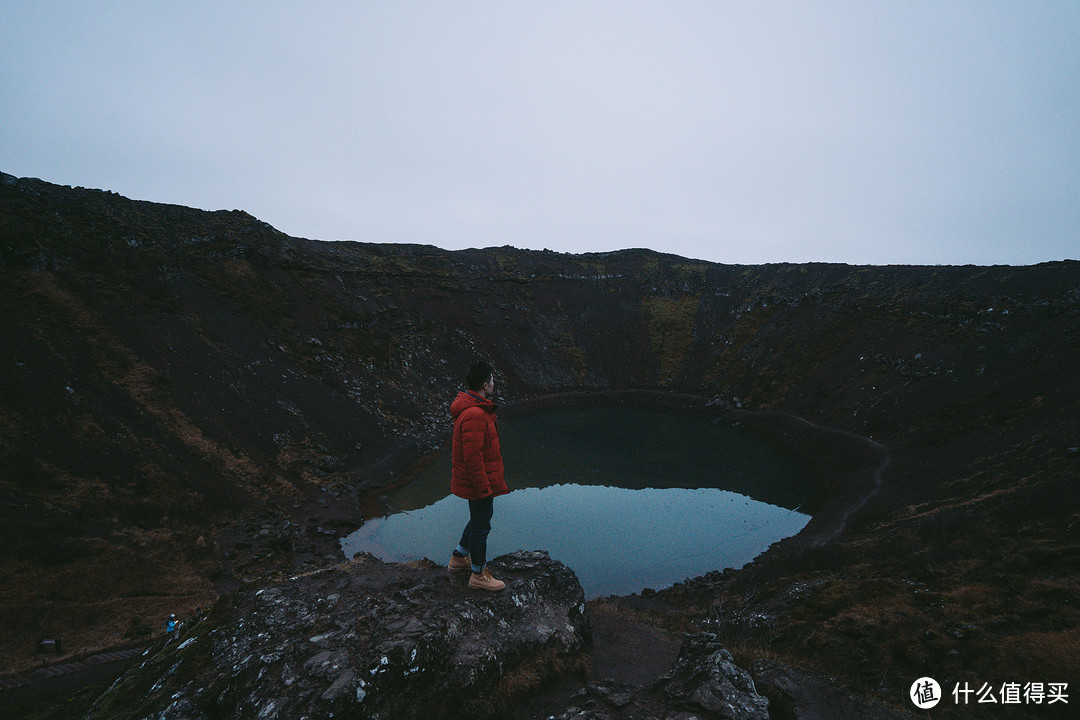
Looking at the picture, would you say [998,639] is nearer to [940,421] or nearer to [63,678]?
[63,678]

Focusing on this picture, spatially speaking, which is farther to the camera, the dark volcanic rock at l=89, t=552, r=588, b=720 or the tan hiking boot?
the tan hiking boot

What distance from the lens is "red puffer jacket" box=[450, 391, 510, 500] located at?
5.85m

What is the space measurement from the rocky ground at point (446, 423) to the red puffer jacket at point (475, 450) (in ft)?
8.81

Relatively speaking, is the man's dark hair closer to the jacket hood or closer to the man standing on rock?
the man standing on rock

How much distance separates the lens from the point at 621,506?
22.4m

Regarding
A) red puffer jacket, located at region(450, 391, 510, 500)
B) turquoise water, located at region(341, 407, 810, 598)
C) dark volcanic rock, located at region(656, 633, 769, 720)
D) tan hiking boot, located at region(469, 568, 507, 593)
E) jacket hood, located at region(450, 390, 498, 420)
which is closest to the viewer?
dark volcanic rock, located at region(656, 633, 769, 720)

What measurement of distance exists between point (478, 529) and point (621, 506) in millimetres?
17557

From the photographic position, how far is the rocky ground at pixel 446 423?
807 centimetres

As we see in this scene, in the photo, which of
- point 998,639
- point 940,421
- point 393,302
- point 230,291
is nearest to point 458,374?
point 393,302

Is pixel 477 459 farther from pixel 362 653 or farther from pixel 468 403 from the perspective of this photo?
pixel 362 653

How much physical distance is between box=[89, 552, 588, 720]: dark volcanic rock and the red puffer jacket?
165 cm

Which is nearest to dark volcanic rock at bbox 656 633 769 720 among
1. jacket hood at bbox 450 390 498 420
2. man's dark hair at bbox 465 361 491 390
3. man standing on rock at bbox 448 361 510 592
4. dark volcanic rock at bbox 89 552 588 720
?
dark volcanic rock at bbox 89 552 588 720

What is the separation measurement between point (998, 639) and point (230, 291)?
40492 mm

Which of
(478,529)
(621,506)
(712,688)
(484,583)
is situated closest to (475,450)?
(478,529)
